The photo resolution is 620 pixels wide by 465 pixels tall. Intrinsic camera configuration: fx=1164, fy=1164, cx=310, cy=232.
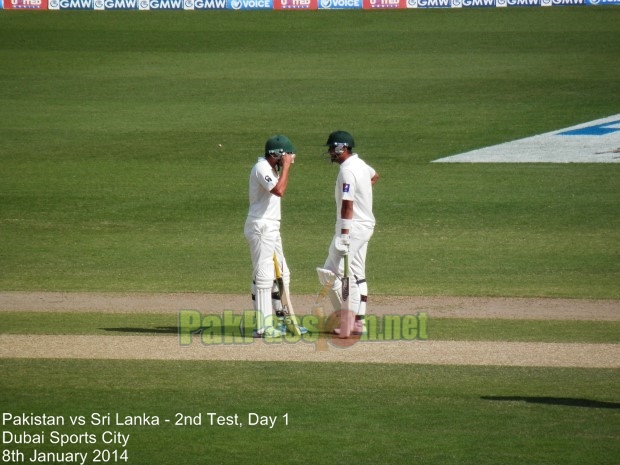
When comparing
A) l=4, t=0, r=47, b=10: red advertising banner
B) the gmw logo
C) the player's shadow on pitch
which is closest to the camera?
the player's shadow on pitch

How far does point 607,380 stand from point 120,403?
153 inches

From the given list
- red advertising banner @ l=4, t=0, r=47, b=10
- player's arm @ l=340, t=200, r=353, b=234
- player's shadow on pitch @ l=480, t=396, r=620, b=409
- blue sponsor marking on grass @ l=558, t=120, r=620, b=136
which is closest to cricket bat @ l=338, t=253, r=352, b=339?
player's arm @ l=340, t=200, r=353, b=234

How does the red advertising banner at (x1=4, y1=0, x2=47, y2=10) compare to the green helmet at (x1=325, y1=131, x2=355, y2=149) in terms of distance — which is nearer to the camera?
the green helmet at (x1=325, y1=131, x2=355, y2=149)

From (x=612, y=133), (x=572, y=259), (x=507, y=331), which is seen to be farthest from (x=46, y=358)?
(x=612, y=133)

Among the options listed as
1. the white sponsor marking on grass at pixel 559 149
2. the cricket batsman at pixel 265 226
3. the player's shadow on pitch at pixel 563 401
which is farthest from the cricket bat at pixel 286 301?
the white sponsor marking on grass at pixel 559 149

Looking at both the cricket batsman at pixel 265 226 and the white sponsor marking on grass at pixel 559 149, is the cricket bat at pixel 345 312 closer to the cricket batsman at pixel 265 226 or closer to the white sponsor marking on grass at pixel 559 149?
the cricket batsman at pixel 265 226

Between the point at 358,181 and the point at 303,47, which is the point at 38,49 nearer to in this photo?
the point at 303,47

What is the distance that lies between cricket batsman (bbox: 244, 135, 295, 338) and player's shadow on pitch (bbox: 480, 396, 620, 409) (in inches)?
110

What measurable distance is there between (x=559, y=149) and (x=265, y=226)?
1241 cm

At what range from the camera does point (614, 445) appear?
7.85 metres

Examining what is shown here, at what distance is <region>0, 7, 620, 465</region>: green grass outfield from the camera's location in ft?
27.5

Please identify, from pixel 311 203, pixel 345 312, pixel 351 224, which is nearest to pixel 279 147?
pixel 351 224

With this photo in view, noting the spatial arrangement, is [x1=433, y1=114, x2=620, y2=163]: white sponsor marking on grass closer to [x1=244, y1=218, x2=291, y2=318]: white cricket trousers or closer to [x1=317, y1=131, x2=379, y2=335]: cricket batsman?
[x1=317, y1=131, x2=379, y2=335]: cricket batsman

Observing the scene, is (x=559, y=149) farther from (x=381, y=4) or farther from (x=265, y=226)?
(x=381, y=4)
